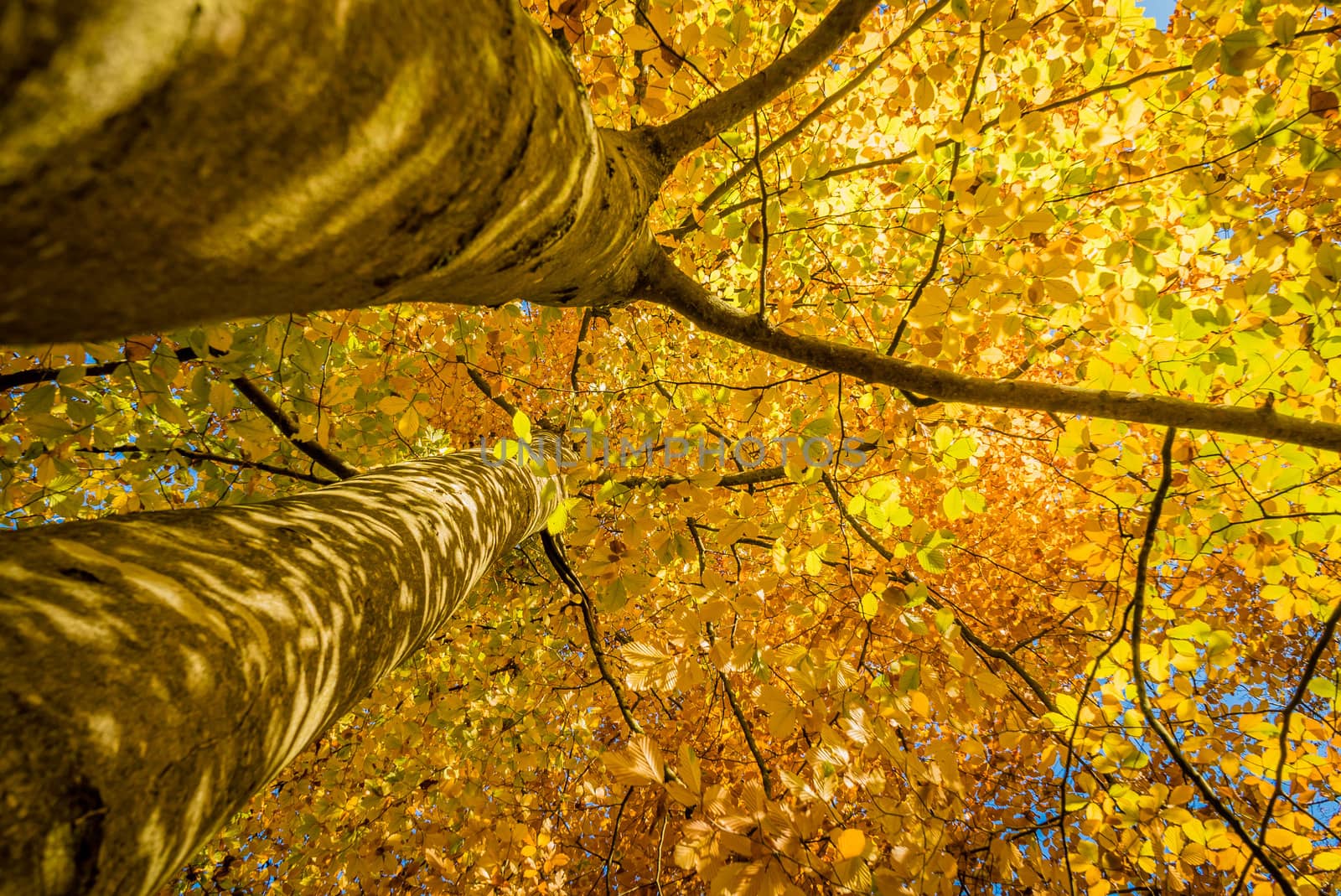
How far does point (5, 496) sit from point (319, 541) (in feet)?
9.53

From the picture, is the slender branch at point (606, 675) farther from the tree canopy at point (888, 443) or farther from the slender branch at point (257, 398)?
the slender branch at point (257, 398)

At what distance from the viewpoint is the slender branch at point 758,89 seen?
1.45 m

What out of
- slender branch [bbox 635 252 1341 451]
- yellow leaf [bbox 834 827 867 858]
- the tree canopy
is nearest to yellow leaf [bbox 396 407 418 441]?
the tree canopy

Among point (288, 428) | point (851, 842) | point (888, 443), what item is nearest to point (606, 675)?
point (851, 842)

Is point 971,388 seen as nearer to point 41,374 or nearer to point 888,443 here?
point 888,443

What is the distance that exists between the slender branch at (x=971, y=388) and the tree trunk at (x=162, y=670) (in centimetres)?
111

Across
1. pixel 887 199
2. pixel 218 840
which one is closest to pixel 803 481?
pixel 887 199

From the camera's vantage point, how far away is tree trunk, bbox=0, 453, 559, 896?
0.47 m

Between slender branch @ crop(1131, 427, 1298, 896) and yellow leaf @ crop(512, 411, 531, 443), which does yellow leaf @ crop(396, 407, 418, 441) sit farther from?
slender branch @ crop(1131, 427, 1298, 896)

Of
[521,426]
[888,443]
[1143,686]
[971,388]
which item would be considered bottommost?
[521,426]

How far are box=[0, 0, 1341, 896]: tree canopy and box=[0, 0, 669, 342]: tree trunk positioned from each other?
0.05 meters

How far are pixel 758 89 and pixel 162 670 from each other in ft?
6.00

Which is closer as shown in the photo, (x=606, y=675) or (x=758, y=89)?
(x=758, y=89)

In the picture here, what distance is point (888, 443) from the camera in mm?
2357
